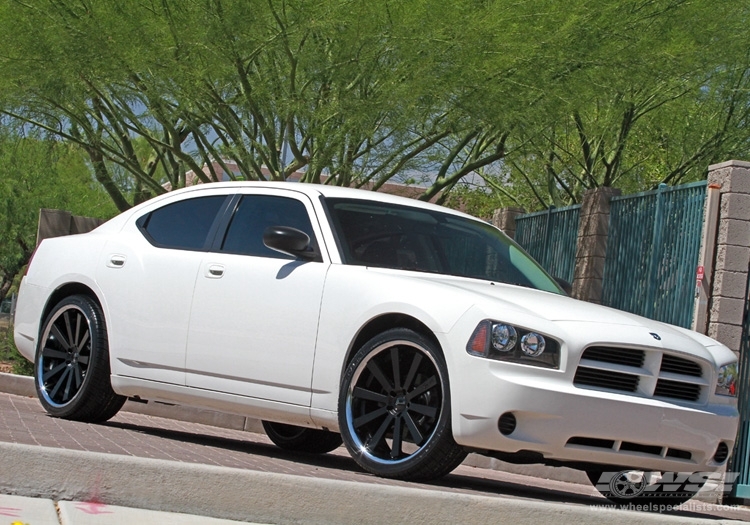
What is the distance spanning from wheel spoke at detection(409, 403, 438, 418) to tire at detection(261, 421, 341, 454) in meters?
2.47

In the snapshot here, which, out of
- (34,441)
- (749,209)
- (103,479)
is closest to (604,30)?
(749,209)

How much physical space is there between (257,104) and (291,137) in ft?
2.04

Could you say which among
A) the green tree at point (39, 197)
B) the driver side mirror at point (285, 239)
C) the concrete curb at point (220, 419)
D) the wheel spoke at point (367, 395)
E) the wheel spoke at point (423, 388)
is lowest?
the concrete curb at point (220, 419)

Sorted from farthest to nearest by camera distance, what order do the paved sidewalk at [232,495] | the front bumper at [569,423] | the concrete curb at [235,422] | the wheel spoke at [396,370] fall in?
the concrete curb at [235,422] → the wheel spoke at [396,370] → the front bumper at [569,423] → the paved sidewalk at [232,495]

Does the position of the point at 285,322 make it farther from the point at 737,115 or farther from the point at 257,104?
the point at 737,115

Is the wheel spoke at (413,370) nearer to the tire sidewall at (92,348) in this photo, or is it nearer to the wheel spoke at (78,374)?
the tire sidewall at (92,348)

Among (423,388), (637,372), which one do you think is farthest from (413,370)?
(637,372)

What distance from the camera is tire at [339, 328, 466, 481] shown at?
625 cm

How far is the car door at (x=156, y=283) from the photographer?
7703 mm

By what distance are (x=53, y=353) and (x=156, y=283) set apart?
1172 mm

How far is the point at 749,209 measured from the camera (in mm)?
10938

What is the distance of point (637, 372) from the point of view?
6.31 m

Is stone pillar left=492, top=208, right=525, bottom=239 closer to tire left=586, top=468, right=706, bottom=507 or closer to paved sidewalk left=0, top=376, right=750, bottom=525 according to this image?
tire left=586, top=468, right=706, bottom=507

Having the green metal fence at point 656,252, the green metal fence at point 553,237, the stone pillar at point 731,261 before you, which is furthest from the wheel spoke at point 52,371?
the green metal fence at point 553,237
